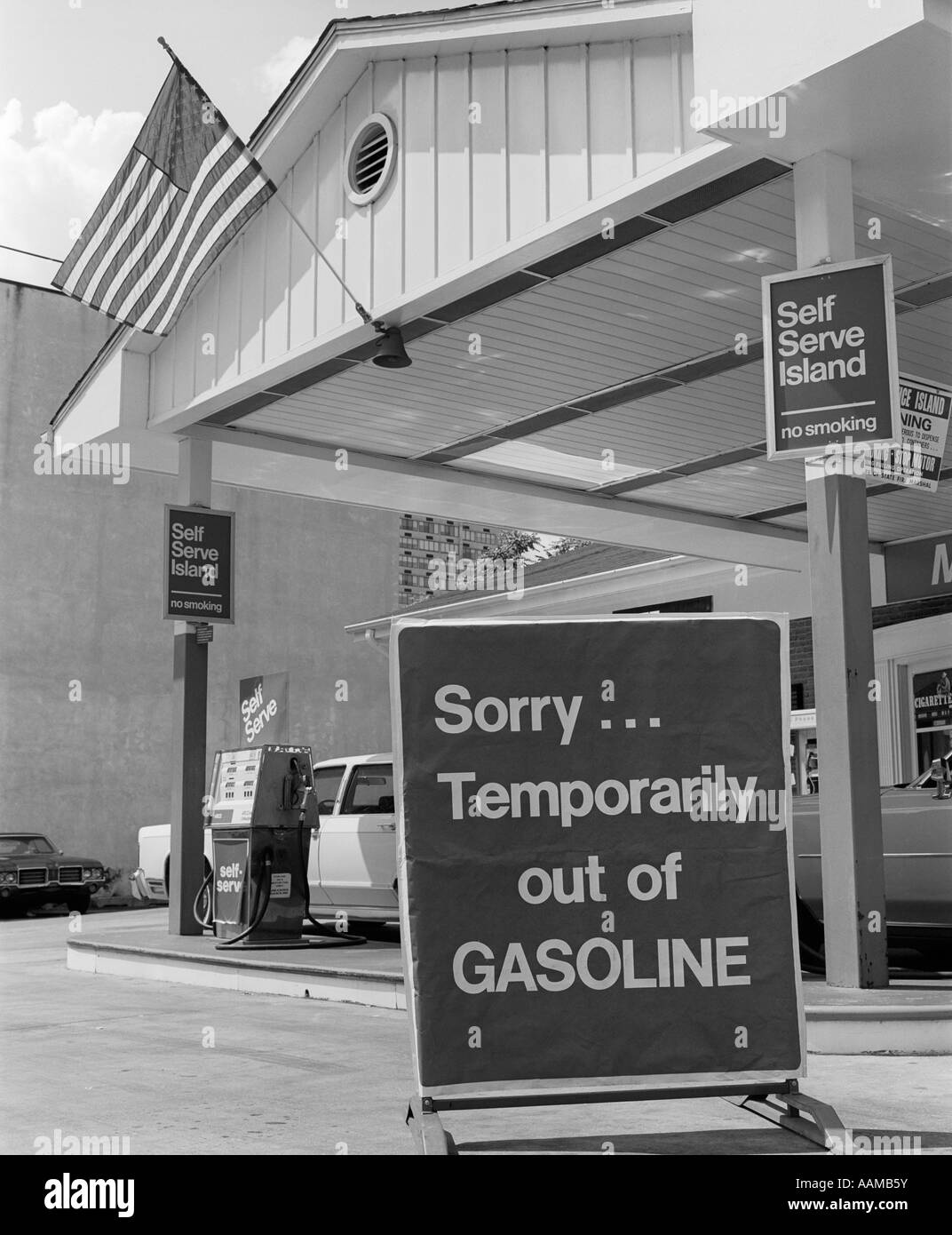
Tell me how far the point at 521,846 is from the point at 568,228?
18.5 ft

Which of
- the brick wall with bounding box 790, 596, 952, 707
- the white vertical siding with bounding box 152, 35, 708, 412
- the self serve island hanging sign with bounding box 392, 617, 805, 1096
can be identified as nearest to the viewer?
the self serve island hanging sign with bounding box 392, 617, 805, 1096

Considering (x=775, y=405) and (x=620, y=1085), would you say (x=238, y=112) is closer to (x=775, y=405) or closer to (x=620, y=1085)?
(x=775, y=405)

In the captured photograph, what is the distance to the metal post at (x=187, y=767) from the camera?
13.0 m

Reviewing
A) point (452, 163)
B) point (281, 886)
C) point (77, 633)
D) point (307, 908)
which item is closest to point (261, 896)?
point (281, 886)

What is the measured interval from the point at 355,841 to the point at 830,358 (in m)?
7.08

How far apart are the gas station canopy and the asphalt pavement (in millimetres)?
5097

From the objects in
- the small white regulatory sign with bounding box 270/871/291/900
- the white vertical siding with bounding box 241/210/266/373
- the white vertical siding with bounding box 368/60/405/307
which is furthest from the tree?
the white vertical siding with bounding box 368/60/405/307

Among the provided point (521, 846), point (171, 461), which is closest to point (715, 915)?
point (521, 846)

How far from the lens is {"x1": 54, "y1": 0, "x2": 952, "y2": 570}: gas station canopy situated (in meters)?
7.72

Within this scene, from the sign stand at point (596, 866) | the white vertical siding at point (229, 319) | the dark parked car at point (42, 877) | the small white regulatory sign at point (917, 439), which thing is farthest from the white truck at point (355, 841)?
the dark parked car at point (42, 877)

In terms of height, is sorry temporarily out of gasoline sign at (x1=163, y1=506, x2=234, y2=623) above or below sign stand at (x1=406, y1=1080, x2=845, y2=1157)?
above

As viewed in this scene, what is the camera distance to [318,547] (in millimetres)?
32562

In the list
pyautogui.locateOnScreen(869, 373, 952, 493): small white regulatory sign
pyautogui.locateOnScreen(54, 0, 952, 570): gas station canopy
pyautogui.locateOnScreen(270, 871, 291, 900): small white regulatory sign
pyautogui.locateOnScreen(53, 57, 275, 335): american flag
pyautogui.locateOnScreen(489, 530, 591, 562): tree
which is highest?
pyautogui.locateOnScreen(489, 530, 591, 562): tree

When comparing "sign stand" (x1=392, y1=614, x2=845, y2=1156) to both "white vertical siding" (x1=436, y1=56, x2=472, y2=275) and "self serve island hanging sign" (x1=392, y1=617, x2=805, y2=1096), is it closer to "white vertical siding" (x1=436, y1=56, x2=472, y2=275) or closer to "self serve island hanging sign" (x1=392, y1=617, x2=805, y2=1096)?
"self serve island hanging sign" (x1=392, y1=617, x2=805, y2=1096)
